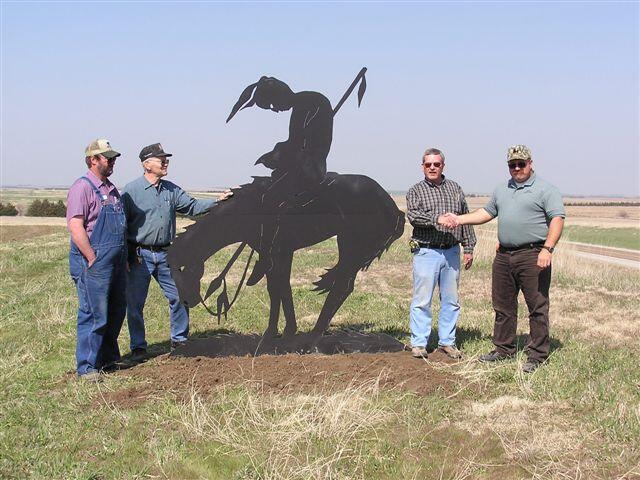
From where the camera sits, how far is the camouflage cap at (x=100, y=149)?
5.23 metres

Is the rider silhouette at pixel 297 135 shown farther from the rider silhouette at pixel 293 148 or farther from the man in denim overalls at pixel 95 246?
the man in denim overalls at pixel 95 246

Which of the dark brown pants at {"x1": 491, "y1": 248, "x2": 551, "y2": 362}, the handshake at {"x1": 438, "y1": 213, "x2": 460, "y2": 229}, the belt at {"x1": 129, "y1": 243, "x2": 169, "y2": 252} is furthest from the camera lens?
the belt at {"x1": 129, "y1": 243, "x2": 169, "y2": 252}

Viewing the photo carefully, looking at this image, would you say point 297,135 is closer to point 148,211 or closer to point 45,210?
point 148,211

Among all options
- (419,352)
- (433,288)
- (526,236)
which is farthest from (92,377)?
(526,236)

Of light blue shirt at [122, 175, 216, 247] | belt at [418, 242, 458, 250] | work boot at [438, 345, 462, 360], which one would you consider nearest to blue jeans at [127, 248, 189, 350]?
light blue shirt at [122, 175, 216, 247]

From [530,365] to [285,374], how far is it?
226 centimetres

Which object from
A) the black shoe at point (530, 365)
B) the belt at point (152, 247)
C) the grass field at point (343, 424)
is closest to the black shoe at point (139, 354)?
the grass field at point (343, 424)

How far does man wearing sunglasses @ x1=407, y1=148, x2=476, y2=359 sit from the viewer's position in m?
5.67

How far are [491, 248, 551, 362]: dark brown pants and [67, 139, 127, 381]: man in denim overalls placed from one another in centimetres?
360

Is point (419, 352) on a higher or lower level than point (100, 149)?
lower

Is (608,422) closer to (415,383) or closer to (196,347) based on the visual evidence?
(415,383)

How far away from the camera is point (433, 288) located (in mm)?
5812

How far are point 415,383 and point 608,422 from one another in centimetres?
152

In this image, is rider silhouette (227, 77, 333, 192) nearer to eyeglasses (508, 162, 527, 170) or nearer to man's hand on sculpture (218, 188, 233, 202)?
man's hand on sculpture (218, 188, 233, 202)
